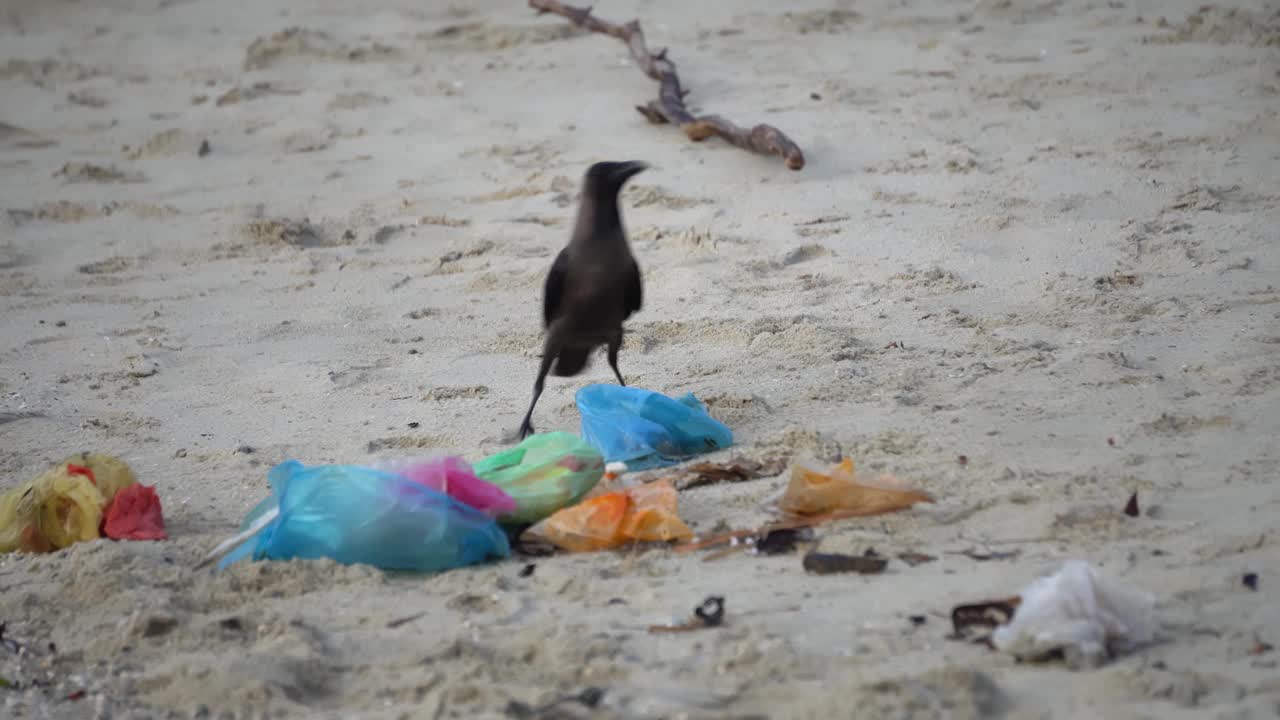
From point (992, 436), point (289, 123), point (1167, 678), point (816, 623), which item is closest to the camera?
point (1167, 678)

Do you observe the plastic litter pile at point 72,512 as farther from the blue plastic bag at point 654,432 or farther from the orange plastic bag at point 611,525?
the blue plastic bag at point 654,432

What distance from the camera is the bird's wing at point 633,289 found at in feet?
15.6

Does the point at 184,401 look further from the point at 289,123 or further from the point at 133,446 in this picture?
the point at 289,123

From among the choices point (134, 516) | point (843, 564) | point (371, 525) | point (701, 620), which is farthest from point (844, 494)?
point (134, 516)

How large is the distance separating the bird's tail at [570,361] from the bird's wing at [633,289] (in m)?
0.23

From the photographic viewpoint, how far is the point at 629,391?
4.35m

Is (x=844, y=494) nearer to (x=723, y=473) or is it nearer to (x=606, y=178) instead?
(x=723, y=473)

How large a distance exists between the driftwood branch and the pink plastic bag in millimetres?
3432

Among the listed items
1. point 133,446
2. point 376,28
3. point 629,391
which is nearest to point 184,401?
point 133,446

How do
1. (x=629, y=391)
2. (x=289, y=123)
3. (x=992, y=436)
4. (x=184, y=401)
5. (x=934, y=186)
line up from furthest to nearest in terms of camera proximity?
(x=289, y=123) < (x=934, y=186) < (x=184, y=401) < (x=629, y=391) < (x=992, y=436)

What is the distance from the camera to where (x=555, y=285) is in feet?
15.7

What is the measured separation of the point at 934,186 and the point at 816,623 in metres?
3.91

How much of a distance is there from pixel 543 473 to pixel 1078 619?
1638 mm

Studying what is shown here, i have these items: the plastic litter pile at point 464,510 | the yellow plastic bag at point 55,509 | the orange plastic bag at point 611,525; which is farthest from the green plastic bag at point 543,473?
the yellow plastic bag at point 55,509
